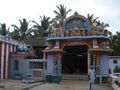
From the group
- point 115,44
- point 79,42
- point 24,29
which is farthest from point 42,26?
point 79,42

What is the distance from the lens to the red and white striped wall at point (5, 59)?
83.6ft

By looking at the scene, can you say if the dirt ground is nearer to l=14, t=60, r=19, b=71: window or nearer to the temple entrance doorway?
l=14, t=60, r=19, b=71: window

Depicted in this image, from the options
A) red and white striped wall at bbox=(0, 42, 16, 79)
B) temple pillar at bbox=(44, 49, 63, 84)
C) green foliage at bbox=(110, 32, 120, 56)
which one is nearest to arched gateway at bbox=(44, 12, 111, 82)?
temple pillar at bbox=(44, 49, 63, 84)

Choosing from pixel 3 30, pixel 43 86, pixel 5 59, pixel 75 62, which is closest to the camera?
pixel 43 86

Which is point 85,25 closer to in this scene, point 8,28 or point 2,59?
point 2,59

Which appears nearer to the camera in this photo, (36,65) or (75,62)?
(36,65)

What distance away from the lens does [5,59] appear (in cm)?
2625

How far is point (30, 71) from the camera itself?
2592 centimetres

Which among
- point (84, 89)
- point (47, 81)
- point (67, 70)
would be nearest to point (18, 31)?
point (67, 70)

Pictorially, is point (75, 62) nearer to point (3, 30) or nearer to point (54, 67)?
point (54, 67)

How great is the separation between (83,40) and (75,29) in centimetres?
116

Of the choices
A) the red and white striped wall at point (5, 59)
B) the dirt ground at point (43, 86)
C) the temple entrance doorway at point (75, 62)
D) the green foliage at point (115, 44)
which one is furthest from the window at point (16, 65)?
the green foliage at point (115, 44)

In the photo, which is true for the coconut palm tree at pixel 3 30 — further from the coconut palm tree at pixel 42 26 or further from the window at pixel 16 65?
the window at pixel 16 65

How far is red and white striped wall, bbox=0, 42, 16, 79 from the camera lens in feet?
83.6
